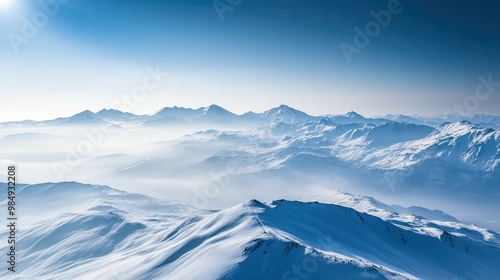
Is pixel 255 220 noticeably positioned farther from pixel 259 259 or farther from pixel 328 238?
pixel 328 238

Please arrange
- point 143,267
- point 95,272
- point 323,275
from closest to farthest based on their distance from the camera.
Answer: point 323,275
point 143,267
point 95,272

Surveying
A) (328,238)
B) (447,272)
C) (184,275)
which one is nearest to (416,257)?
(447,272)

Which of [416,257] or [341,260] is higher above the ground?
[341,260]

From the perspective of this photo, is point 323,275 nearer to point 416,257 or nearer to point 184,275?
point 184,275

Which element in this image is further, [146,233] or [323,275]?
[146,233]

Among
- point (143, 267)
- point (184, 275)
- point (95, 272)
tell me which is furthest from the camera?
point (95, 272)

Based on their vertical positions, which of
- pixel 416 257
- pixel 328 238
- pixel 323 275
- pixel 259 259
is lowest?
pixel 416 257
